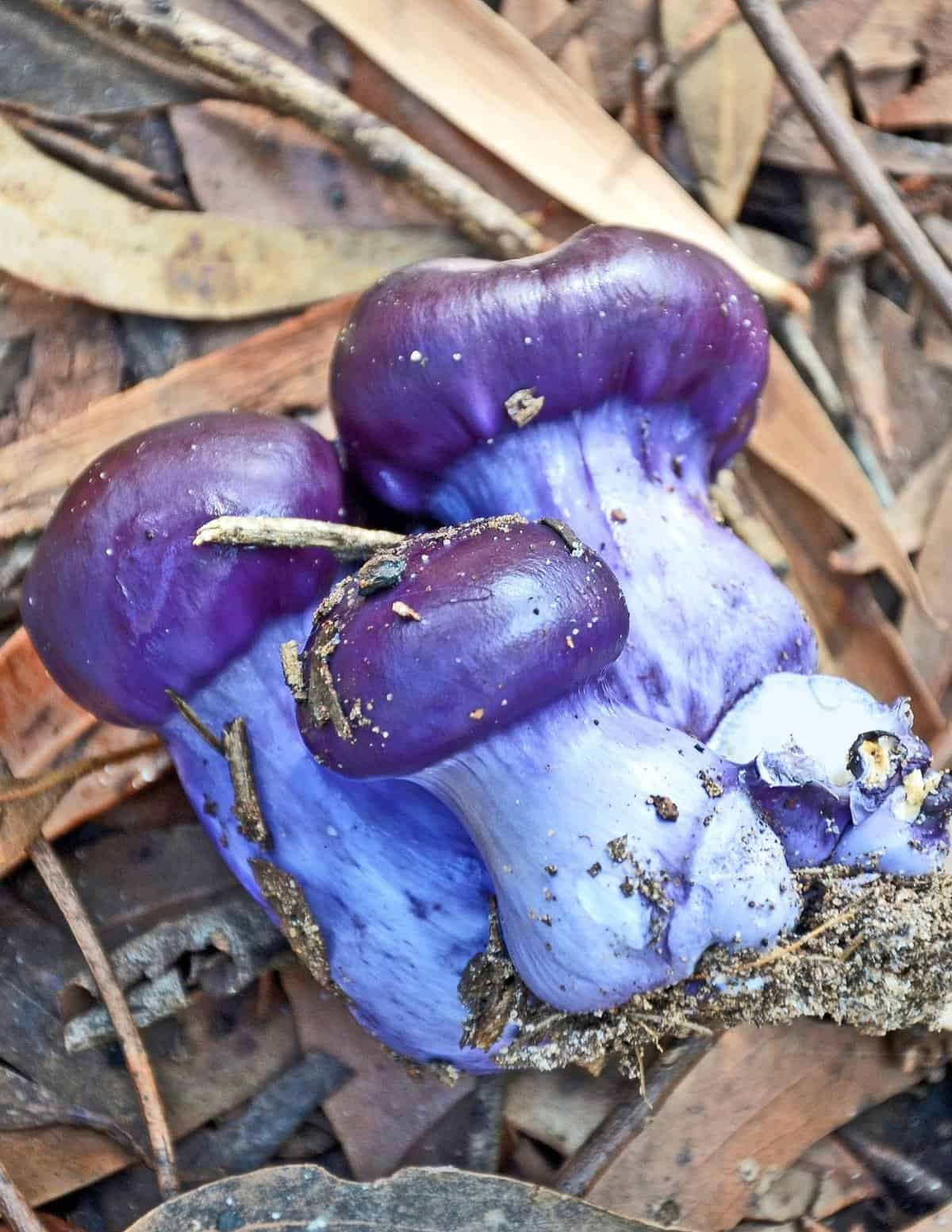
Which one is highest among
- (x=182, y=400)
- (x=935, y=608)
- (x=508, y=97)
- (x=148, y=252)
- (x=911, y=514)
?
(x=508, y=97)

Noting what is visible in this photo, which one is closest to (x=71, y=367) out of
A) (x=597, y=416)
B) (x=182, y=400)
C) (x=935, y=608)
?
(x=182, y=400)

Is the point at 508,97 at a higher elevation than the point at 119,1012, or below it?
higher

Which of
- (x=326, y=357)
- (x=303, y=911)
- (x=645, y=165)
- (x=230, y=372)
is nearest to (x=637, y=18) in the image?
(x=645, y=165)

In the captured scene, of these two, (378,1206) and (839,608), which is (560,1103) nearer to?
(378,1206)

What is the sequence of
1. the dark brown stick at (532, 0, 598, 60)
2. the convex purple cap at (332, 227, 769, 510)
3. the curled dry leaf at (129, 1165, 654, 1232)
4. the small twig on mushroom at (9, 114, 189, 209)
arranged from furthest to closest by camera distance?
the dark brown stick at (532, 0, 598, 60) < the small twig on mushroom at (9, 114, 189, 209) < the curled dry leaf at (129, 1165, 654, 1232) < the convex purple cap at (332, 227, 769, 510)

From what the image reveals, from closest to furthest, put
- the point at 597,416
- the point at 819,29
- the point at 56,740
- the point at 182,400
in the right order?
the point at 597,416
the point at 56,740
the point at 182,400
the point at 819,29

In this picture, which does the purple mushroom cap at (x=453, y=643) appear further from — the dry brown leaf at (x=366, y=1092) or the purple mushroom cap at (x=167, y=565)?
the dry brown leaf at (x=366, y=1092)

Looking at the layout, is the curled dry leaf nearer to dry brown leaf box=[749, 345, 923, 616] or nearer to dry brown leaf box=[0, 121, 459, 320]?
dry brown leaf box=[749, 345, 923, 616]

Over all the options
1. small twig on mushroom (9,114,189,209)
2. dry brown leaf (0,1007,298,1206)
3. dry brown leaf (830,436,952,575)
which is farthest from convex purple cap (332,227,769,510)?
dry brown leaf (0,1007,298,1206)
